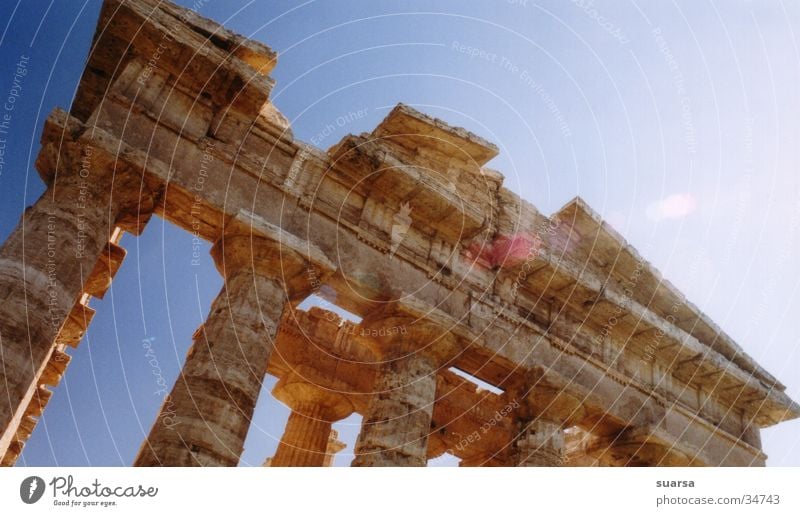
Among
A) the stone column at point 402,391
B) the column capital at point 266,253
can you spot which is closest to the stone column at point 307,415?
the stone column at point 402,391

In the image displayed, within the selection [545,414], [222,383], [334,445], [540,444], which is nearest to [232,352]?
[222,383]

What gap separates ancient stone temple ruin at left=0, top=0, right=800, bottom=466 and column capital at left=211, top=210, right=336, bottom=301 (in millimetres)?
35

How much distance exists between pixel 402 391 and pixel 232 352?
311 cm

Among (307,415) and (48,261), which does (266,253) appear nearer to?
(48,261)

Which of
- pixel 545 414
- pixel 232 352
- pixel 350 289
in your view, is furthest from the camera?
pixel 545 414

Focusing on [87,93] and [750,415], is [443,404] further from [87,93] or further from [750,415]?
[87,93]

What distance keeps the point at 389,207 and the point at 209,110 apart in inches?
153

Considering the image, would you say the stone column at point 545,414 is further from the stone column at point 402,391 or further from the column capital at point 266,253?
the column capital at point 266,253

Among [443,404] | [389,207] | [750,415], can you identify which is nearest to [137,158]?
[389,207]

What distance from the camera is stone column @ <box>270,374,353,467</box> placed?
1475 cm

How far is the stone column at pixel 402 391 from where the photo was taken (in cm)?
1062

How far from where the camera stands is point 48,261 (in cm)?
877
